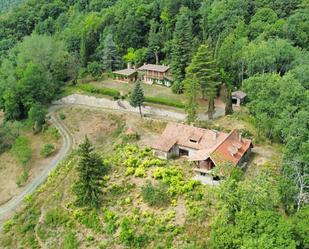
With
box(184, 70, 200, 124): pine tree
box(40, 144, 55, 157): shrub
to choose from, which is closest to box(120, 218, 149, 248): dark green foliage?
box(184, 70, 200, 124): pine tree

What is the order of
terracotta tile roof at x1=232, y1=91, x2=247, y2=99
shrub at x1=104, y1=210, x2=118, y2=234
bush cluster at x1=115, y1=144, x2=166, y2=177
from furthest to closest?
terracotta tile roof at x1=232, y1=91, x2=247, y2=99
bush cluster at x1=115, y1=144, x2=166, y2=177
shrub at x1=104, y1=210, x2=118, y2=234

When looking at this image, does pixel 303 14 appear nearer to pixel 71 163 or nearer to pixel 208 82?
pixel 208 82

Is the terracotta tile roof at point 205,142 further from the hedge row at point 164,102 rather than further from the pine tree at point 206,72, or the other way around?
the hedge row at point 164,102

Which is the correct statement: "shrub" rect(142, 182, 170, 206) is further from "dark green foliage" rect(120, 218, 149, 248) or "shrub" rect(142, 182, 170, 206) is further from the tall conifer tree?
the tall conifer tree

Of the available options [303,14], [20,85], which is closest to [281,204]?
[303,14]

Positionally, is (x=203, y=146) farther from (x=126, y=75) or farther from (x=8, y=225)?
(x=126, y=75)

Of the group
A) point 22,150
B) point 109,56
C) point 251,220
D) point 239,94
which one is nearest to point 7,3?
point 109,56
